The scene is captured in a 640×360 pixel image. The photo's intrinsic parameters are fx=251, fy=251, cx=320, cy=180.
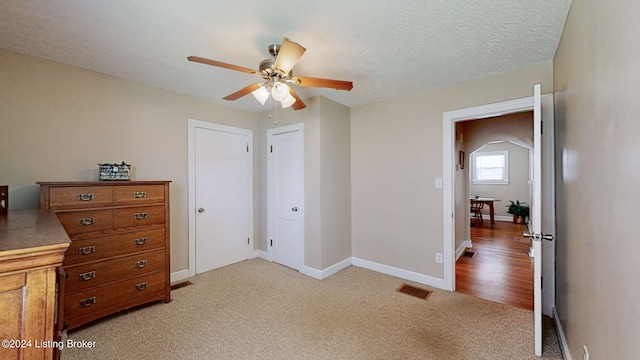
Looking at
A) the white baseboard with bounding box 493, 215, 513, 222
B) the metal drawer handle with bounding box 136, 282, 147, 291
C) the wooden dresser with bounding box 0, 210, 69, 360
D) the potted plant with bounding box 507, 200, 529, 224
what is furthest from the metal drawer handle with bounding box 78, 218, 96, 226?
the white baseboard with bounding box 493, 215, 513, 222

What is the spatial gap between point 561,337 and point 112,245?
383 centimetres

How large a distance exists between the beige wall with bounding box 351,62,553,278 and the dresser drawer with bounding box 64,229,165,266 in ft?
8.20

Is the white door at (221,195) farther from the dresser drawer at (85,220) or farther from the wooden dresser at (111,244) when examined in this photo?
the dresser drawer at (85,220)

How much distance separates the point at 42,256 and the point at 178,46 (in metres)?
1.90

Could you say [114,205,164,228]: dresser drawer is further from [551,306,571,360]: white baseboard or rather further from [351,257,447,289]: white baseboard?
[551,306,571,360]: white baseboard

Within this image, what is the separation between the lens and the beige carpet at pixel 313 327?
1865 millimetres

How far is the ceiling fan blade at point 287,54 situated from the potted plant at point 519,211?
759 cm

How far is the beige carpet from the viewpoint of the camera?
187cm

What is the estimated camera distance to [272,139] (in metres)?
3.85

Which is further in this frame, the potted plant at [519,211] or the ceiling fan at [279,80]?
the potted plant at [519,211]

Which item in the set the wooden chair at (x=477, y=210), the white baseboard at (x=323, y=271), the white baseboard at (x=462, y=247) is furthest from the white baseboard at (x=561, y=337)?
the wooden chair at (x=477, y=210)

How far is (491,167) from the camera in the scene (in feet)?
25.4

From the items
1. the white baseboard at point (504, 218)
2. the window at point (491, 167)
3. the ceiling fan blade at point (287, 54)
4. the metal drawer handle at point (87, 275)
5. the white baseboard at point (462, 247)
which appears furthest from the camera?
the window at point (491, 167)

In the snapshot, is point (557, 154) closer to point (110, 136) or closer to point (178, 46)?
point (178, 46)
